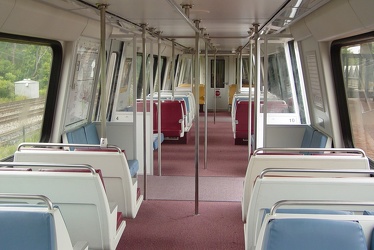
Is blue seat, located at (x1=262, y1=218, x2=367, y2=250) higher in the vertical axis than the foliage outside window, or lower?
lower

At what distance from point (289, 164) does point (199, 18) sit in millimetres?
2502

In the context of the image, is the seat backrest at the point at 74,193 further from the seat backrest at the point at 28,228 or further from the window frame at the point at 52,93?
the window frame at the point at 52,93

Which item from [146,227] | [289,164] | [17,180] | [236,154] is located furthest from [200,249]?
[236,154]

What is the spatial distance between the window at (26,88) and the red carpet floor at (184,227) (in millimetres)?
1644

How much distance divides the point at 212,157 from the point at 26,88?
4524 millimetres

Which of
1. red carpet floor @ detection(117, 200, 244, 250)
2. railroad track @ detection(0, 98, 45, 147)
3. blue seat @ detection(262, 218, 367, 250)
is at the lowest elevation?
red carpet floor @ detection(117, 200, 244, 250)

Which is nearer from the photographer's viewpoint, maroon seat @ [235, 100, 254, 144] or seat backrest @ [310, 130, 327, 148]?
seat backrest @ [310, 130, 327, 148]

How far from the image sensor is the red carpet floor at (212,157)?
25.7 ft

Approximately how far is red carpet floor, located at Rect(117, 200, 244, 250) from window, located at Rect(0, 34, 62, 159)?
164 cm

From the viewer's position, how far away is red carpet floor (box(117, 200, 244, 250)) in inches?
180

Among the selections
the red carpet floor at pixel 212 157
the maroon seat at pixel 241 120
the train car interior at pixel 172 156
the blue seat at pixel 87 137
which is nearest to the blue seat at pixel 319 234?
the train car interior at pixel 172 156

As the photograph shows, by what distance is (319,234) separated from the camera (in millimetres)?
2395

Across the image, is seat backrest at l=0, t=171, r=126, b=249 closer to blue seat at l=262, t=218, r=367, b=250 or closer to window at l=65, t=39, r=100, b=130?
blue seat at l=262, t=218, r=367, b=250

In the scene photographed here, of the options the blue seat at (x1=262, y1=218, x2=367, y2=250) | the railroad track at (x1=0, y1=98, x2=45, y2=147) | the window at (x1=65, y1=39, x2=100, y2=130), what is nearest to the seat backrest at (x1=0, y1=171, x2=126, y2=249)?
the blue seat at (x1=262, y1=218, x2=367, y2=250)
